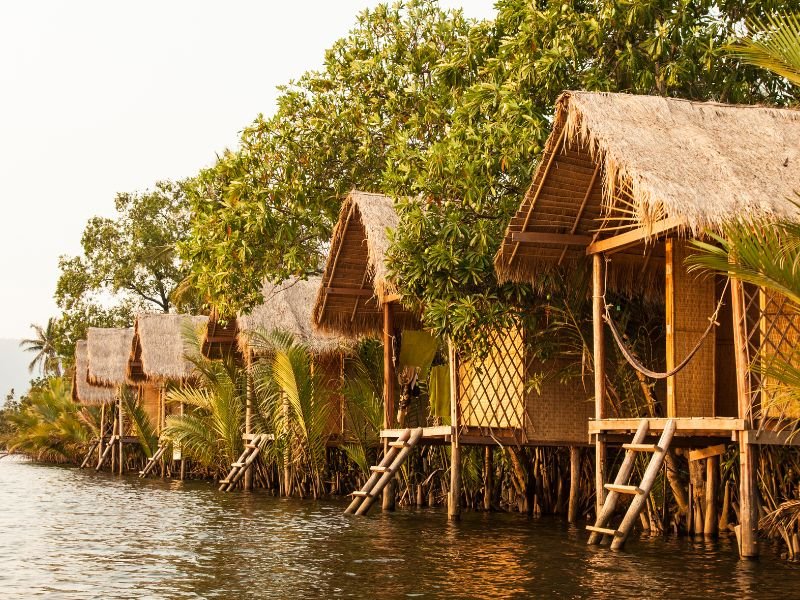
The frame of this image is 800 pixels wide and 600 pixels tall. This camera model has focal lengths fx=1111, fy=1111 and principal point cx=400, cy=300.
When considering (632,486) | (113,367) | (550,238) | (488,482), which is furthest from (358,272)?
(113,367)

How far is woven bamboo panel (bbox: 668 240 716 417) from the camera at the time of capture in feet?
29.4

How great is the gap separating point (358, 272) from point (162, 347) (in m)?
9.49

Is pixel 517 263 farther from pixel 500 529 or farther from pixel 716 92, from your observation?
pixel 716 92

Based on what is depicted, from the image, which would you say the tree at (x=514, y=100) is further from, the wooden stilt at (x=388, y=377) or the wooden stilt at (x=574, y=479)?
the wooden stilt at (x=574, y=479)

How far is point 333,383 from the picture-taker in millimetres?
16656

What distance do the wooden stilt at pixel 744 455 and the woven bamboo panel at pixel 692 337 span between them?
963 mm

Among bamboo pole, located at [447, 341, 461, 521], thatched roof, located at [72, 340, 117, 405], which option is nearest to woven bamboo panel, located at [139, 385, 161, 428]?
thatched roof, located at [72, 340, 117, 405]

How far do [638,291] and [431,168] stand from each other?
2.43 meters

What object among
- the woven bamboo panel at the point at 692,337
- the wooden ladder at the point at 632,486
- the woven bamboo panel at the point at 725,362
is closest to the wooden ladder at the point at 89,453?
the woven bamboo panel at the point at 725,362

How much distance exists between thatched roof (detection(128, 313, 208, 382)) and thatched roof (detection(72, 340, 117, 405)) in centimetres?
363

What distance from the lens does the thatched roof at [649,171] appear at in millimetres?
7887

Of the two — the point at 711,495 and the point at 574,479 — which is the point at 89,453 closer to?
the point at 574,479

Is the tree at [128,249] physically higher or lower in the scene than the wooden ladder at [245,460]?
higher

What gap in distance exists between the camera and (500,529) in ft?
36.2
